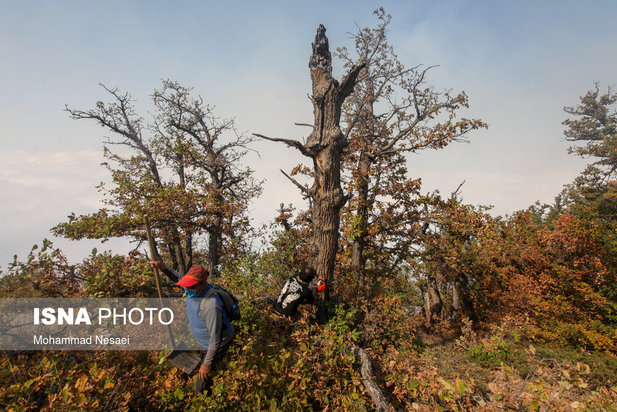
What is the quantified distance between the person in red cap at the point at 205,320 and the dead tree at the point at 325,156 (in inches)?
126

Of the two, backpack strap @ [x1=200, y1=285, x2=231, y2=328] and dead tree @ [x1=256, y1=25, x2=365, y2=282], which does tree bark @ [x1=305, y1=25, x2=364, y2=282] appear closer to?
dead tree @ [x1=256, y1=25, x2=365, y2=282]

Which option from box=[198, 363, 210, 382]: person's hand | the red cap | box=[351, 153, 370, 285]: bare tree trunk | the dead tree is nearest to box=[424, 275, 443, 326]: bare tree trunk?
box=[351, 153, 370, 285]: bare tree trunk

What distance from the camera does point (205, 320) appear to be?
13.2 ft

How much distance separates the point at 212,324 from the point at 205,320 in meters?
0.20

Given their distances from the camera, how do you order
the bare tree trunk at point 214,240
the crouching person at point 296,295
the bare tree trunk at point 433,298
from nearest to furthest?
the crouching person at point 296,295 < the bare tree trunk at point 214,240 < the bare tree trunk at point 433,298

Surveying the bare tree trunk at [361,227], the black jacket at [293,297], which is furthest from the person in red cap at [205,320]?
the bare tree trunk at [361,227]

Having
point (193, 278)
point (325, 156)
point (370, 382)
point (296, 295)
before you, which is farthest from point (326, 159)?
point (370, 382)

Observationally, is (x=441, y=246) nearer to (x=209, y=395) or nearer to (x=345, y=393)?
(x=345, y=393)

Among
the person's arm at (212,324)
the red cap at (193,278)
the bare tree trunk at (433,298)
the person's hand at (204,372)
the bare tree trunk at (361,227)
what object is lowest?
the bare tree trunk at (433,298)

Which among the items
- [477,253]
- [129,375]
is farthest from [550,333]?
[129,375]

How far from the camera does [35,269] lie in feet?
19.7

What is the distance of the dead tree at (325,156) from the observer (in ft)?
22.5

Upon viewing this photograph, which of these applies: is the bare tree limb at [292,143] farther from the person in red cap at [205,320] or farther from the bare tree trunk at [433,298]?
the bare tree trunk at [433,298]

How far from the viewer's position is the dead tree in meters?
6.86
